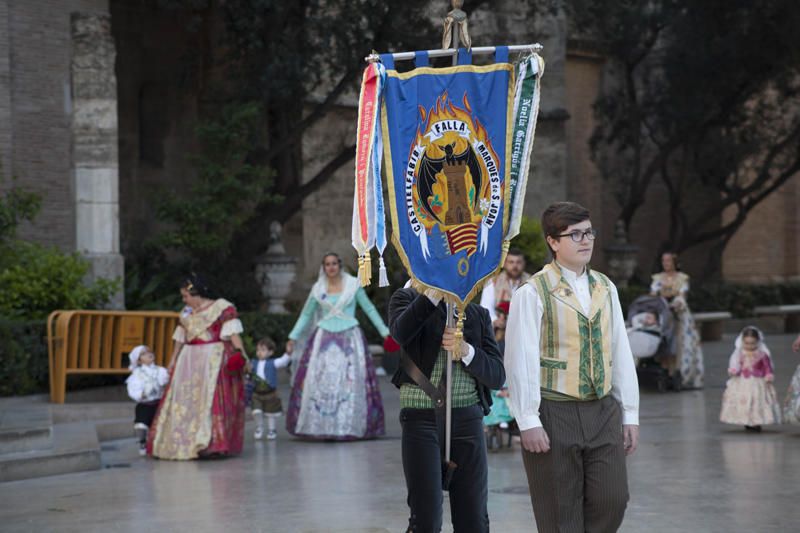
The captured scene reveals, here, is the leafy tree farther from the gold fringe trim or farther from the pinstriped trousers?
the pinstriped trousers

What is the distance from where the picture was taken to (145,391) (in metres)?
12.4

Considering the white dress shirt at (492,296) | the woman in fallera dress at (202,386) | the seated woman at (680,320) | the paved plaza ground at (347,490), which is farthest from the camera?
the seated woman at (680,320)

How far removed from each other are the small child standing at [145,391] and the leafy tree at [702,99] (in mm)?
15957

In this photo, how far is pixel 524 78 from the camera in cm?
634

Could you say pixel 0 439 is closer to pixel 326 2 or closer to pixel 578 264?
pixel 578 264

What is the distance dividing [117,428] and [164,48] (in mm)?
12102

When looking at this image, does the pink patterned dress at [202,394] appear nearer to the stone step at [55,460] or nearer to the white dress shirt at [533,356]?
the stone step at [55,460]

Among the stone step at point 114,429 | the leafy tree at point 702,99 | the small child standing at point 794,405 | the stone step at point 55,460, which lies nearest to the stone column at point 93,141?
the stone step at point 114,429

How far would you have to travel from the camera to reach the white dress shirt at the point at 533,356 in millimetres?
5543

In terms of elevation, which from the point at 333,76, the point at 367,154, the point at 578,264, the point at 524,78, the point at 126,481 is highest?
the point at 333,76

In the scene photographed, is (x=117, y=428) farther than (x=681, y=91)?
No

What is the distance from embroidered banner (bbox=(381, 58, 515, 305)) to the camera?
615cm

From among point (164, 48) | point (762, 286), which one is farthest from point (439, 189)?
point (762, 286)

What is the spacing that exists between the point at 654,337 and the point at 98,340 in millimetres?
7062
